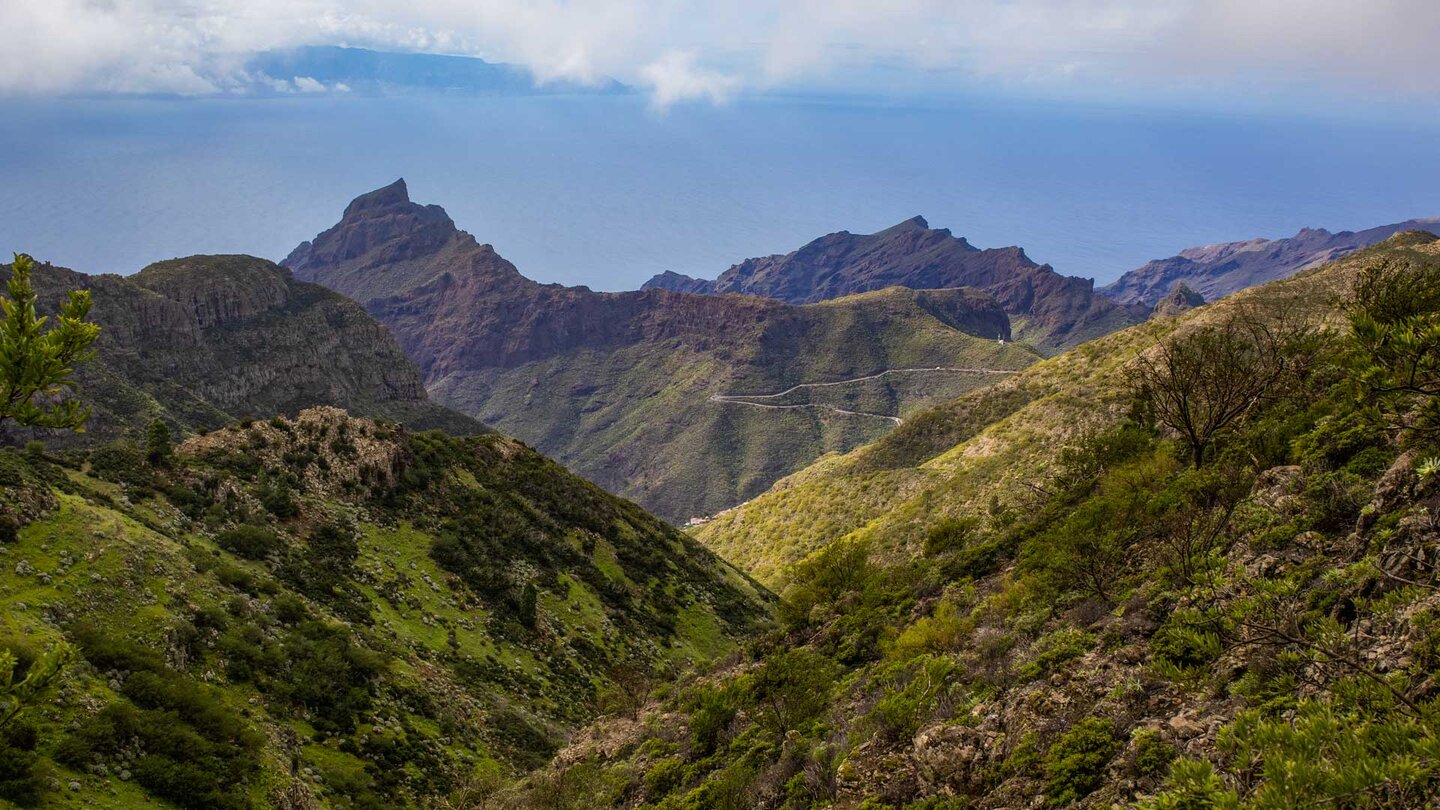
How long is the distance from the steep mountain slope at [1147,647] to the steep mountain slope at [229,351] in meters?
87.3

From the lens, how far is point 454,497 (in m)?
38.7

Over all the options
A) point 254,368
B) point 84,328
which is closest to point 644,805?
point 84,328

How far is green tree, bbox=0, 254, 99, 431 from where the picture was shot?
11672 millimetres

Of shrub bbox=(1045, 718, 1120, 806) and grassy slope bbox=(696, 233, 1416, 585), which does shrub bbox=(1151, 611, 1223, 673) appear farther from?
grassy slope bbox=(696, 233, 1416, 585)

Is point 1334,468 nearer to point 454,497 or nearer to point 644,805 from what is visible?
point 644,805

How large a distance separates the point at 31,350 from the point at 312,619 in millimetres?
13887

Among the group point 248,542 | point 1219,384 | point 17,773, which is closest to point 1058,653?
point 1219,384

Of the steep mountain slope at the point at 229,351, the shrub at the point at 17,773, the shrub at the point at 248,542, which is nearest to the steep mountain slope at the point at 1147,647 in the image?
the shrub at the point at 17,773

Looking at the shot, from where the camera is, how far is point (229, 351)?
12731 cm

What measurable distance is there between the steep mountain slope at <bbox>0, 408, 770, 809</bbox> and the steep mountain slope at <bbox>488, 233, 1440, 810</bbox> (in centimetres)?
434

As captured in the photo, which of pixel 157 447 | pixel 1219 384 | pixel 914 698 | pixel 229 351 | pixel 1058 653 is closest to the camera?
pixel 1058 653

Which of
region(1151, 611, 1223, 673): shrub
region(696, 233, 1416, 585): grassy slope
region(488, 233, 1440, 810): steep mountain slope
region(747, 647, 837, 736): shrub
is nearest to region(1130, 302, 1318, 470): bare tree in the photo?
region(488, 233, 1440, 810): steep mountain slope

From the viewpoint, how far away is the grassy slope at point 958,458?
49594 millimetres

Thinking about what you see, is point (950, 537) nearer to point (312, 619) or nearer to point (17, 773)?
point (312, 619)
